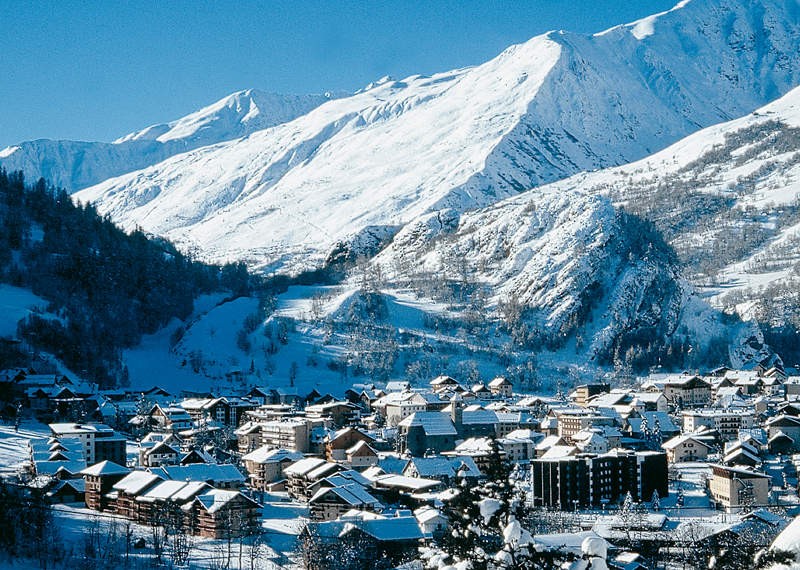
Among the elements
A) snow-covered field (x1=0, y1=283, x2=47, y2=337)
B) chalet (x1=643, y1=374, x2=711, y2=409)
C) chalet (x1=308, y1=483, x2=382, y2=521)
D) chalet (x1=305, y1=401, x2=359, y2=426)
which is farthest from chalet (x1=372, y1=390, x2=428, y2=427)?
snow-covered field (x1=0, y1=283, x2=47, y2=337)

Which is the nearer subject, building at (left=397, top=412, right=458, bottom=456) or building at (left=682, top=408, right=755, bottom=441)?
building at (left=397, top=412, right=458, bottom=456)

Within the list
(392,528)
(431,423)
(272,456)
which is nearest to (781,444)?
(431,423)

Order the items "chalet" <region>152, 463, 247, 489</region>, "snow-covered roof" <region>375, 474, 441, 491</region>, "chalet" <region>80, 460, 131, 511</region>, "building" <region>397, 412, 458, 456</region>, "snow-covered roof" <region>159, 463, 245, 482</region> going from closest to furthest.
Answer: "chalet" <region>80, 460, 131, 511</region> → "chalet" <region>152, 463, 247, 489</region> → "snow-covered roof" <region>159, 463, 245, 482</region> → "snow-covered roof" <region>375, 474, 441, 491</region> → "building" <region>397, 412, 458, 456</region>

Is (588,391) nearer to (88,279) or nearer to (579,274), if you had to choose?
(579,274)

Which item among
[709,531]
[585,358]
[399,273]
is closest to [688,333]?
[585,358]

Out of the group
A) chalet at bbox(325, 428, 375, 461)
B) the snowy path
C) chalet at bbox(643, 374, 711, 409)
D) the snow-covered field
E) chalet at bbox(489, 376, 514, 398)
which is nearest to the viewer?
the snowy path

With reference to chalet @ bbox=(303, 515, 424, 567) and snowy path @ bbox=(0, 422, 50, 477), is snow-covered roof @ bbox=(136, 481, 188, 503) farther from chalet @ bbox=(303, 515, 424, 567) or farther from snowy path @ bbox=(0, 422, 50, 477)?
snowy path @ bbox=(0, 422, 50, 477)
